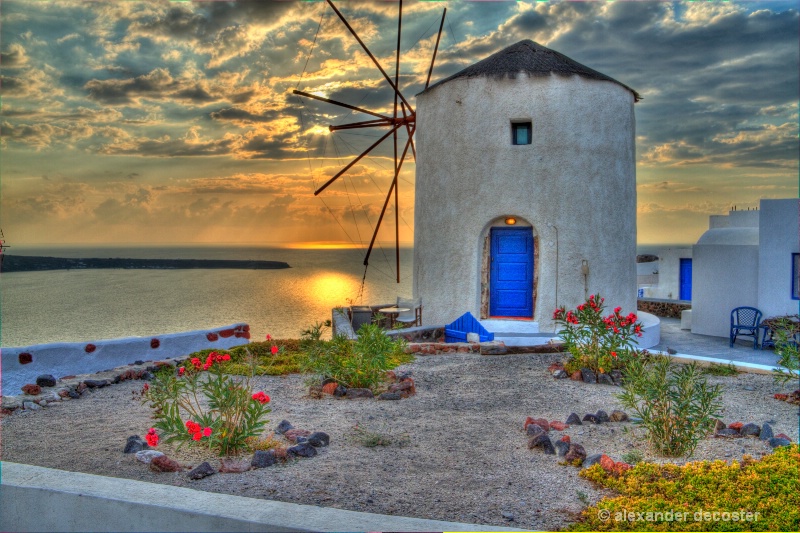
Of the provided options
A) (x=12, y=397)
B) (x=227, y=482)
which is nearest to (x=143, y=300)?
(x=12, y=397)

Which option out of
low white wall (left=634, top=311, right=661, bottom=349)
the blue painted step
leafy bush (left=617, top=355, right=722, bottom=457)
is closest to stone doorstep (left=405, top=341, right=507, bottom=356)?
the blue painted step

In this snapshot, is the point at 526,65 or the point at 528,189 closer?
the point at 528,189

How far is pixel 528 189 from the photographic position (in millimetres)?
12797

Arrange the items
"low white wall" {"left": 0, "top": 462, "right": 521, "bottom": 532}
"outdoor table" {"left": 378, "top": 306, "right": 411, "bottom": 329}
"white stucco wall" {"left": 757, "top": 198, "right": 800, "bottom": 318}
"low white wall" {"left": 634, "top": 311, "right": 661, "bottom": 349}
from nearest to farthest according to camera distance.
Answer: "low white wall" {"left": 0, "top": 462, "right": 521, "bottom": 532}
"low white wall" {"left": 634, "top": 311, "right": 661, "bottom": 349}
"white stucco wall" {"left": 757, "top": 198, "right": 800, "bottom": 318}
"outdoor table" {"left": 378, "top": 306, "right": 411, "bottom": 329}

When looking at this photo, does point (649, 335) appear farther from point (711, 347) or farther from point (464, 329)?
point (464, 329)

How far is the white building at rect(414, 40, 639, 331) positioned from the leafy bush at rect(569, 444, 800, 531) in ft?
25.7

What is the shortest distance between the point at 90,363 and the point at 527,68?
30.7ft

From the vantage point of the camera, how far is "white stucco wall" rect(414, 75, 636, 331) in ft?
42.0

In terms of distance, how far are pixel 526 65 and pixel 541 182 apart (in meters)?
2.37

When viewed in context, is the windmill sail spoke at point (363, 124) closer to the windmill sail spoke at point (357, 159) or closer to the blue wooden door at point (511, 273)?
the windmill sail spoke at point (357, 159)

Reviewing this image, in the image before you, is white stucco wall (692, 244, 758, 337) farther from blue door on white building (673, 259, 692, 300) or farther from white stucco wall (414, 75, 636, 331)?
blue door on white building (673, 259, 692, 300)

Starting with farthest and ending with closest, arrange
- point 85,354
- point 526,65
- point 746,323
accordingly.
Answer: point 746,323 → point 526,65 → point 85,354

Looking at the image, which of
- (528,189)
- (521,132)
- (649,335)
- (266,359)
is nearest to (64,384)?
(266,359)

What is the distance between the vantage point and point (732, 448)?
5750 millimetres
